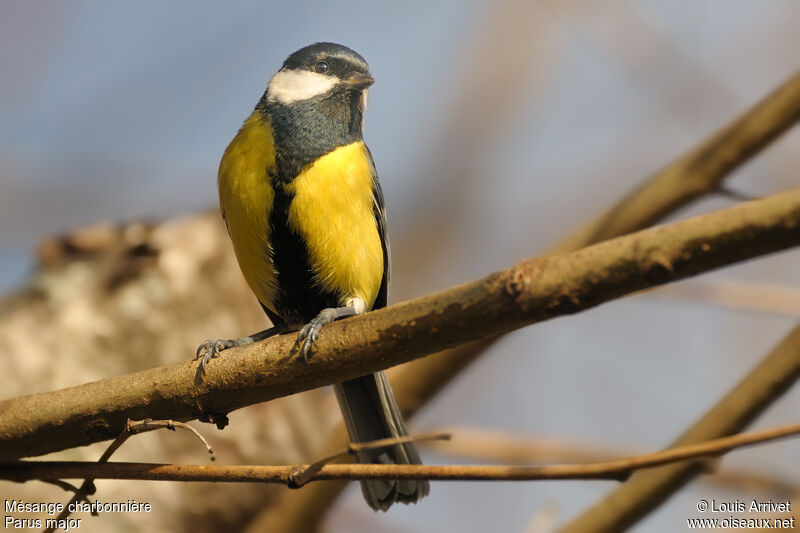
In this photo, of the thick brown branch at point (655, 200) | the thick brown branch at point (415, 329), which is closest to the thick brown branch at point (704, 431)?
the thick brown branch at point (655, 200)

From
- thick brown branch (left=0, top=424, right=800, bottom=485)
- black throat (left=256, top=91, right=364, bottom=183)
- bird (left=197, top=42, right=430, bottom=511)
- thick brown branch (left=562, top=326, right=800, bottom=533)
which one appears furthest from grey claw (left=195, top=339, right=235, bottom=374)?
thick brown branch (left=562, top=326, right=800, bottom=533)

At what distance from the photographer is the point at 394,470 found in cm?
173

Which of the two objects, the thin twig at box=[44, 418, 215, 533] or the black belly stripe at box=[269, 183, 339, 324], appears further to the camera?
the black belly stripe at box=[269, 183, 339, 324]

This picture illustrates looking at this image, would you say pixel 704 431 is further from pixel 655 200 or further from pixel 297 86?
pixel 297 86

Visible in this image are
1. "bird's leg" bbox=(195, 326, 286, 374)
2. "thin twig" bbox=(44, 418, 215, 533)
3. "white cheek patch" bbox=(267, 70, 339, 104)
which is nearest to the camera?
"thin twig" bbox=(44, 418, 215, 533)

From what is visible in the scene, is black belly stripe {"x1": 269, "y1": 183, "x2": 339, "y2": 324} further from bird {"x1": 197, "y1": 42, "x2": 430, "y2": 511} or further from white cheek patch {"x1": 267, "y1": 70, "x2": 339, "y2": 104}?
white cheek patch {"x1": 267, "y1": 70, "x2": 339, "y2": 104}

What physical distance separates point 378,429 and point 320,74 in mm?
1651

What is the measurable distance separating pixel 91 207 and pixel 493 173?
3.00 meters

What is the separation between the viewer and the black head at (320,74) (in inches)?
143

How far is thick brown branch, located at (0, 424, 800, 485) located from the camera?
150cm

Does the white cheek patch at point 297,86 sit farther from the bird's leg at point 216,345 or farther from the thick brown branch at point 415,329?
the thick brown branch at point 415,329

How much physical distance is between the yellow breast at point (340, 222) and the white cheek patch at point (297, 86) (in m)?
0.40

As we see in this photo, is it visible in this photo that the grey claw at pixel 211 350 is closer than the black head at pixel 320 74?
Yes

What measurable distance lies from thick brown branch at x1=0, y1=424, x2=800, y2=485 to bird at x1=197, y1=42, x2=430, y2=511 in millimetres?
906
